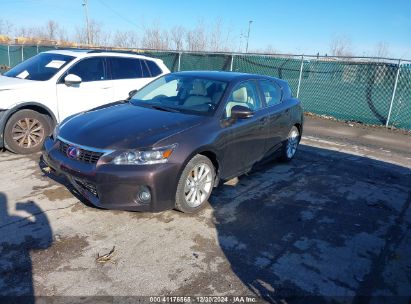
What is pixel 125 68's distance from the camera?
294 inches

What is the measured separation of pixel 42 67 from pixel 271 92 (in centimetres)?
409

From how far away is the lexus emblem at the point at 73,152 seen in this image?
3885 millimetres

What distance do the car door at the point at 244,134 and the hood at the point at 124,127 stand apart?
524 mm

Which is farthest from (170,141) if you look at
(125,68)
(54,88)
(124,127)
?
(125,68)

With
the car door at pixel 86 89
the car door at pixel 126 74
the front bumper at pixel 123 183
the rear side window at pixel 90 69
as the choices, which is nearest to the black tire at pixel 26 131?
the car door at pixel 86 89

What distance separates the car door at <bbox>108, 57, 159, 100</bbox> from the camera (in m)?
7.23

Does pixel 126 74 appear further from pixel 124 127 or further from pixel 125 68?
pixel 124 127

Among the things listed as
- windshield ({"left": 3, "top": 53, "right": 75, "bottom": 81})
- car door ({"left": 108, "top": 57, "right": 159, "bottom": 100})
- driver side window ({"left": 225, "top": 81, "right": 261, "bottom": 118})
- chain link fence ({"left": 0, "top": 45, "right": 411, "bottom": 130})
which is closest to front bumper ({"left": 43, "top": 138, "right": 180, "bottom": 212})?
driver side window ({"left": 225, "top": 81, "right": 261, "bottom": 118})

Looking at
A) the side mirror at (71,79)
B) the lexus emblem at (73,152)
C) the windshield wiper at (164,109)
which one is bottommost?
the lexus emblem at (73,152)

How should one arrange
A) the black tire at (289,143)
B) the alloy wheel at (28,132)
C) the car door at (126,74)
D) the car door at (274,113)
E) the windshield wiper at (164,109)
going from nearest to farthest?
1. the windshield wiper at (164,109)
2. the car door at (274,113)
3. the alloy wheel at (28,132)
4. the black tire at (289,143)
5. the car door at (126,74)

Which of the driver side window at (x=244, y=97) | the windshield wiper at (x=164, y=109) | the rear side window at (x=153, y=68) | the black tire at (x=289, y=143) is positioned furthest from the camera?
the rear side window at (x=153, y=68)

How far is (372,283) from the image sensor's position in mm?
3162

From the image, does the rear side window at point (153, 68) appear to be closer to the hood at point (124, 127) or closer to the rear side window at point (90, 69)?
the rear side window at point (90, 69)

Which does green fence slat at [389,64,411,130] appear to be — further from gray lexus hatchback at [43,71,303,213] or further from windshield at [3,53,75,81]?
windshield at [3,53,75,81]
